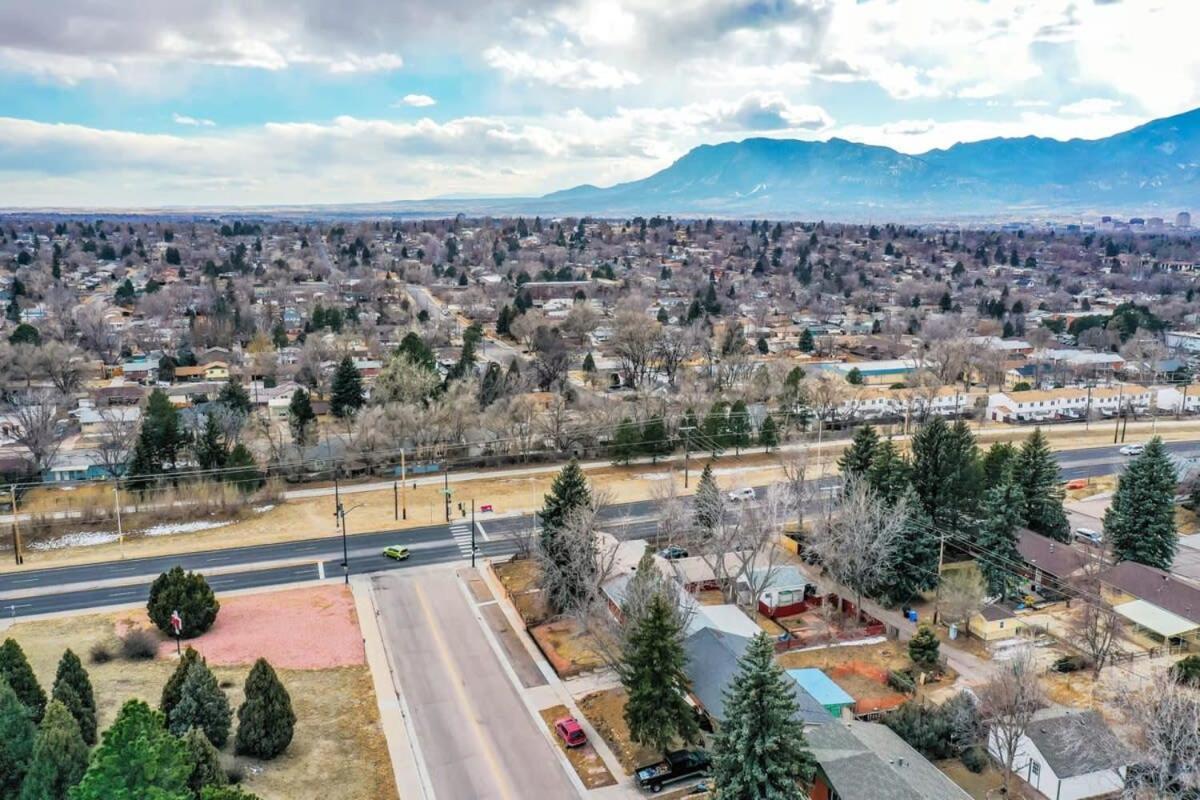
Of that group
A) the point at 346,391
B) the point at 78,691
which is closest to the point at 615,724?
the point at 78,691

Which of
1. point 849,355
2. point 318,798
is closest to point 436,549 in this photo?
point 318,798

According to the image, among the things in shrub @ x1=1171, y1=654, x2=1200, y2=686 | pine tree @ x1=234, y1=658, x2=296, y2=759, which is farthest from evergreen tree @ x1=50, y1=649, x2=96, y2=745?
shrub @ x1=1171, y1=654, x2=1200, y2=686

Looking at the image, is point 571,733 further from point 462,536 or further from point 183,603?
point 462,536

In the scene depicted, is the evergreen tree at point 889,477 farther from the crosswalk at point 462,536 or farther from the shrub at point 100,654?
the shrub at point 100,654

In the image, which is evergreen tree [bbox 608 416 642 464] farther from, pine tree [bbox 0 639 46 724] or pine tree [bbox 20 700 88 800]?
pine tree [bbox 20 700 88 800]

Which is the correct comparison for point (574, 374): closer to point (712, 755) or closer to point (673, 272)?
point (712, 755)

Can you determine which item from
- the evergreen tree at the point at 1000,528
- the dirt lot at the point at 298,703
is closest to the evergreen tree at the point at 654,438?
the evergreen tree at the point at 1000,528
